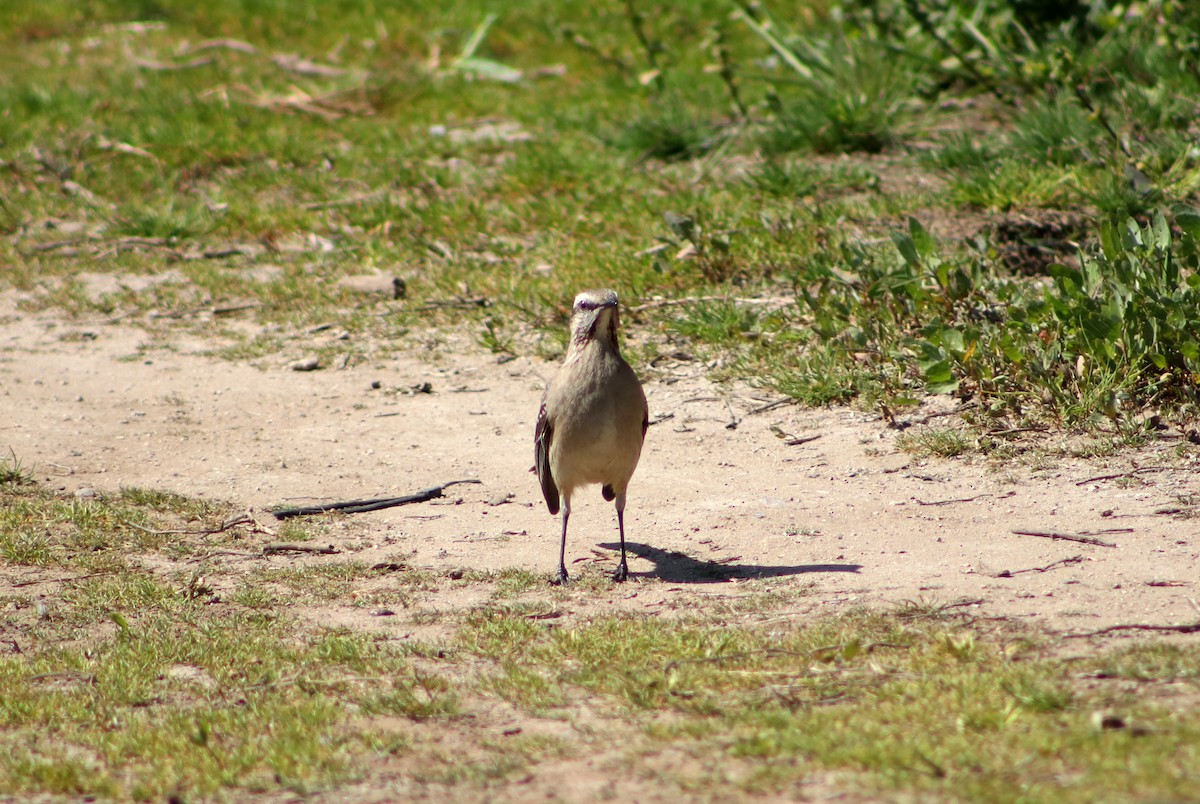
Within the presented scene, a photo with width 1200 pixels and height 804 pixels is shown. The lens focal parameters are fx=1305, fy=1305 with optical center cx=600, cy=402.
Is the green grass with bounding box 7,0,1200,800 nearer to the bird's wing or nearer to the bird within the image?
the bird

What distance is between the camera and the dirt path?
5.25 meters

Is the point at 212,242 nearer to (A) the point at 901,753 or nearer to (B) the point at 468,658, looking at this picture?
(B) the point at 468,658

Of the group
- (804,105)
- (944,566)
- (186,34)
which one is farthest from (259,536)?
(186,34)

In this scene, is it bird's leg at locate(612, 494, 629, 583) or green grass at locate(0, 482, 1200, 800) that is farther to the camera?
bird's leg at locate(612, 494, 629, 583)

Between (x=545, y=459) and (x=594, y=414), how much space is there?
1.63 feet

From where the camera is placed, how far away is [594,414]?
5.76 metres

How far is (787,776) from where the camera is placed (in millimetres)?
3570

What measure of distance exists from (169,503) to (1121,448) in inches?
185

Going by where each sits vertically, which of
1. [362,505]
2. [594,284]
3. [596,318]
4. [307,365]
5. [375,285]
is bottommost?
[362,505]

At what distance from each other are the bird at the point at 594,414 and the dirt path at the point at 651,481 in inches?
15.2

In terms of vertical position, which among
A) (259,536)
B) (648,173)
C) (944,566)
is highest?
(648,173)

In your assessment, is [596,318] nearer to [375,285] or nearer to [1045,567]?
[1045,567]


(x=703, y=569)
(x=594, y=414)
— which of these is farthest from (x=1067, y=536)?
(x=594, y=414)

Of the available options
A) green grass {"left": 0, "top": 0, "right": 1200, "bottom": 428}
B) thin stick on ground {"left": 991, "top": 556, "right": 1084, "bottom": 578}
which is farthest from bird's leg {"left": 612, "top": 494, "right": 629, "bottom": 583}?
green grass {"left": 0, "top": 0, "right": 1200, "bottom": 428}
